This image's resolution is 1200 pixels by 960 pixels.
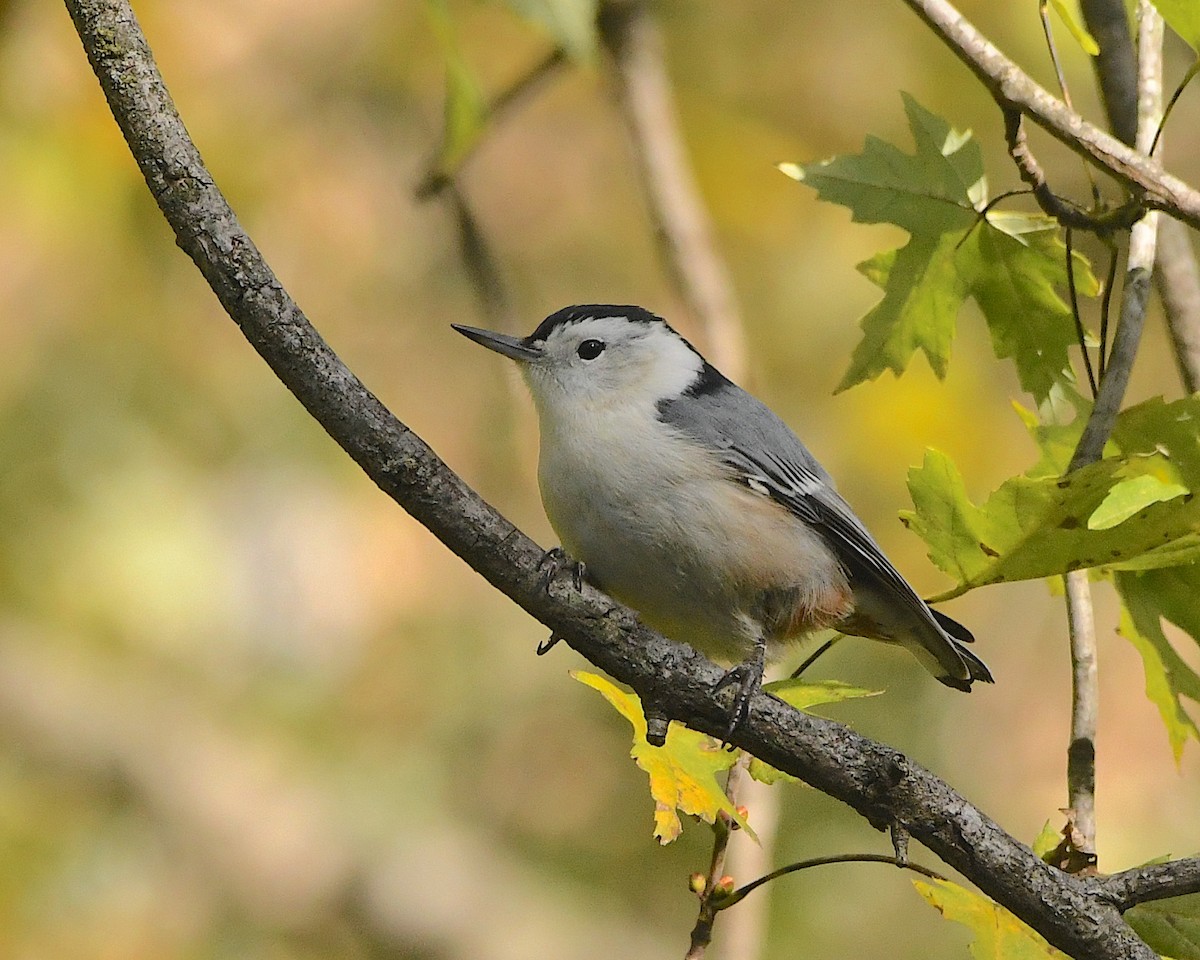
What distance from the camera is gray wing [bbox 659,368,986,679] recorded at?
1.98 meters

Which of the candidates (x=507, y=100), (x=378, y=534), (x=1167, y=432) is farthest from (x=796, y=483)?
(x=378, y=534)

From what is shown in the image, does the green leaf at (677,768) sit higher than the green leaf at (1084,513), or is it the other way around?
the green leaf at (1084,513)

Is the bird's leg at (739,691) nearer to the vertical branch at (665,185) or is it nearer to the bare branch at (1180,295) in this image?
the bare branch at (1180,295)

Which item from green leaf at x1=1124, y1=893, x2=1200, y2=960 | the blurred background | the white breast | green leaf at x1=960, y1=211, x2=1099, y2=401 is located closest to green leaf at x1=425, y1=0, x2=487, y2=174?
the white breast

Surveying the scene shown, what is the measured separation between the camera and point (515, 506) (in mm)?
3914

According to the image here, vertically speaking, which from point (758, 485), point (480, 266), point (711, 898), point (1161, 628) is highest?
point (480, 266)

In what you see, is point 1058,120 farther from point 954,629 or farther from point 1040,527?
point 954,629

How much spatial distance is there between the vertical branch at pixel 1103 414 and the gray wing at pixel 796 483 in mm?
A: 309

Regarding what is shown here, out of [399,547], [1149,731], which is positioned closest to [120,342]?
[399,547]

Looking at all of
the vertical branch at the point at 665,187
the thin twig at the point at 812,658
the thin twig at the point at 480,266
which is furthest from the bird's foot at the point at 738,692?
the thin twig at the point at 480,266

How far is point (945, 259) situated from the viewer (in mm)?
1697

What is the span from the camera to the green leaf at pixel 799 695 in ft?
4.52

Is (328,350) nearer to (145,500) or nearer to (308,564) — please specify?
(145,500)

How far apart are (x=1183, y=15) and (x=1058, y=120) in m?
0.16
